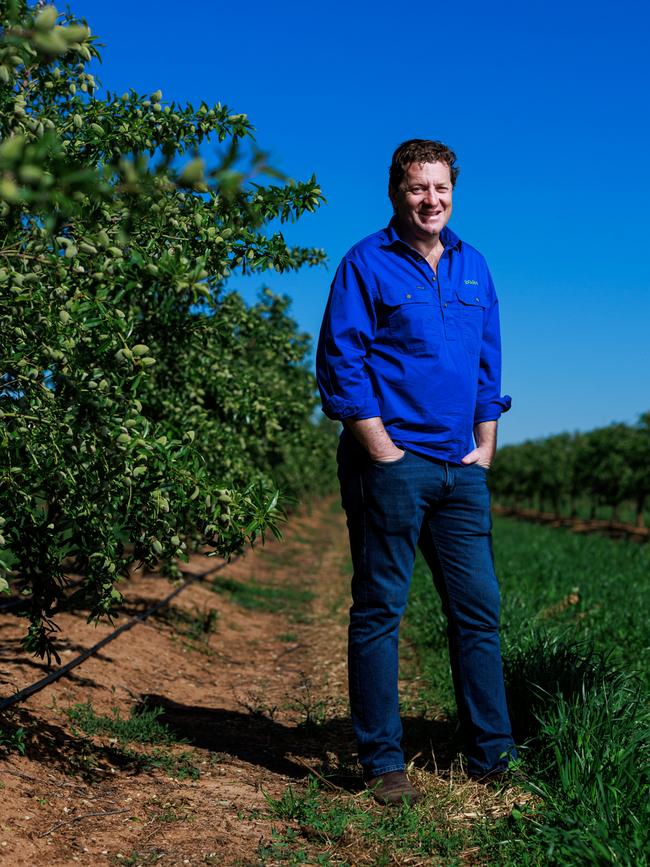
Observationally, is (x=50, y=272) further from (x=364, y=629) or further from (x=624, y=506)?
(x=624, y=506)

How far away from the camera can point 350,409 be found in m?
3.25

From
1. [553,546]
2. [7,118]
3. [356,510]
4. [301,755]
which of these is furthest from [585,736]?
[553,546]

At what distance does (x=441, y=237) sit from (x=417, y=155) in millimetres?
376

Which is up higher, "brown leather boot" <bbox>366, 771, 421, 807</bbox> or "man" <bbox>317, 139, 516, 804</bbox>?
"man" <bbox>317, 139, 516, 804</bbox>

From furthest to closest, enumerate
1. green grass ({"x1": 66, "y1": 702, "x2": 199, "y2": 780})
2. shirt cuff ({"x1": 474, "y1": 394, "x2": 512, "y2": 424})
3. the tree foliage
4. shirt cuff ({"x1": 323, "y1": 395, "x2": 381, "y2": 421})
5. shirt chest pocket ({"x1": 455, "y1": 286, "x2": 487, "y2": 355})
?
1. green grass ({"x1": 66, "y1": 702, "x2": 199, "y2": 780})
2. shirt cuff ({"x1": 474, "y1": 394, "x2": 512, "y2": 424})
3. shirt chest pocket ({"x1": 455, "y1": 286, "x2": 487, "y2": 355})
4. shirt cuff ({"x1": 323, "y1": 395, "x2": 381, "y2": 421})
5. the tree foliage

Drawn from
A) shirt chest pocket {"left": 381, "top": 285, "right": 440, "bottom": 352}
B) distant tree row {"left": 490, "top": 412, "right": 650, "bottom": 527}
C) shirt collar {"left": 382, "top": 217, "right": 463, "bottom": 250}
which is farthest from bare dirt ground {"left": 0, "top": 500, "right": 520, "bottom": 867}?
distant tree row {"left": 490, "top": 412, "right": 650, "bottom": 527}

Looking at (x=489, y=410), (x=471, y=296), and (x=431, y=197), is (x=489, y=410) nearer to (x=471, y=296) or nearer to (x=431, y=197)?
(x=471, y=296)

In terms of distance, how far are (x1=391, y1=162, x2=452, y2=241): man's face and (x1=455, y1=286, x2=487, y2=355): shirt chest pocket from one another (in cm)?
29

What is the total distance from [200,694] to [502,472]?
54371mm

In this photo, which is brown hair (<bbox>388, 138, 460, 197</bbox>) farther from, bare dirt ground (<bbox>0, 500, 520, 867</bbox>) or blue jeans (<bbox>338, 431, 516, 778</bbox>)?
bare dirt ground (<bbox>0, 500, 520, 867</bbox>)

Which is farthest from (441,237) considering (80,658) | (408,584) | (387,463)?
(80,658)

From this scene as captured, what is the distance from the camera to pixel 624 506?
54.4 meters

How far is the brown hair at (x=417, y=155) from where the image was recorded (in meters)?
3.44

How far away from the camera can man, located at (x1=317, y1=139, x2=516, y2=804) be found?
3.35m
